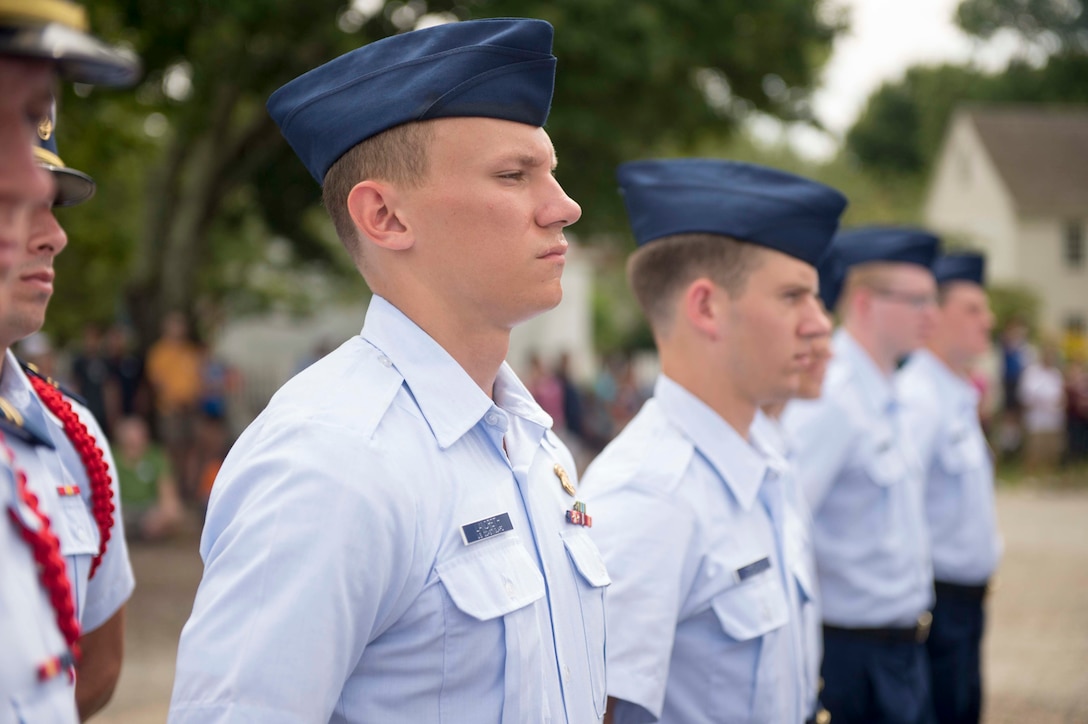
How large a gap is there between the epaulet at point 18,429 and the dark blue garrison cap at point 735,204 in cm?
187

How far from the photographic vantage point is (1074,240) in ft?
136

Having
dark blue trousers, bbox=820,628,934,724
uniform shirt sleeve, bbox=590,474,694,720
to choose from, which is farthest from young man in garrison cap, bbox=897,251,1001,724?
uniform shirt sleeve, bbox=590,474,694,720

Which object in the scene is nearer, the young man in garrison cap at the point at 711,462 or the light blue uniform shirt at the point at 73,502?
the light blue uniform shirt at the point at 73,502

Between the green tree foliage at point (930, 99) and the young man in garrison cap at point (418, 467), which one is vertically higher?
the young man in garrison cap at point (418, 467)

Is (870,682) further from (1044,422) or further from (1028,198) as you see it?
(1028,198)

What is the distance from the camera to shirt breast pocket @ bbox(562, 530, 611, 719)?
2.13m

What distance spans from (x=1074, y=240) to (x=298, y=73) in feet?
116

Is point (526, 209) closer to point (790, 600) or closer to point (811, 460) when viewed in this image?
point (790, 600)

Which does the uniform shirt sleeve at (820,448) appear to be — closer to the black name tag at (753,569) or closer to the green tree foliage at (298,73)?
the black name tag at (753,569)

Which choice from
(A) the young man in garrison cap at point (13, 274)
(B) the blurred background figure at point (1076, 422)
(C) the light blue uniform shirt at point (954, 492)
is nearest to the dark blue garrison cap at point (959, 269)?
(C) the light blue uniform shirt at point (954, 492)

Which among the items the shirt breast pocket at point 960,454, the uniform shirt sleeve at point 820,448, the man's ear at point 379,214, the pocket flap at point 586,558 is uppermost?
the man's ear at point 379,214

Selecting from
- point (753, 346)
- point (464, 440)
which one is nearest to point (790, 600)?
point (753, 346)

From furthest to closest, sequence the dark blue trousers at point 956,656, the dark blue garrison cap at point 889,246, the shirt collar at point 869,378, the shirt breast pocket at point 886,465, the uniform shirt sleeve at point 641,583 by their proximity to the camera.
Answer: the dark blue garrison cap at point 889,246
the dark blue trousers at point 956,656
the shirt collar at point 869,378
the shirt breast pocket at point 886,465
the uniform shirt sleeve at point 641,583

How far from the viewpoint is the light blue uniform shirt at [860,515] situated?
4469 mm
